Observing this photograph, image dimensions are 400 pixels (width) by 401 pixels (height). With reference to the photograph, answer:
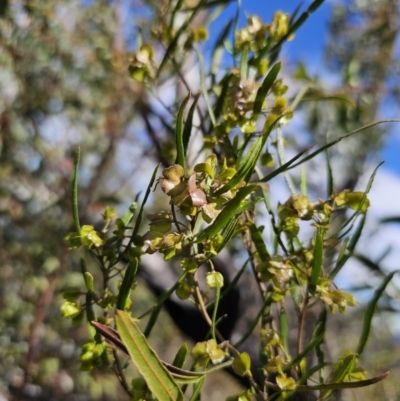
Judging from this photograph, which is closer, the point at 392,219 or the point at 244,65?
the point at 244,65

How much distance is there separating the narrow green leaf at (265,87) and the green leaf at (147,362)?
0.62 ft

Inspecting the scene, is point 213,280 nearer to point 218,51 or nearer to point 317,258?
point 317,258

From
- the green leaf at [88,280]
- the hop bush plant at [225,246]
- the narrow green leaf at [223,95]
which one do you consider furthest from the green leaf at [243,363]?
the narrow green leaf at [223,95]

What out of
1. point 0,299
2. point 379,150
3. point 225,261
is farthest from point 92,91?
point 225,261

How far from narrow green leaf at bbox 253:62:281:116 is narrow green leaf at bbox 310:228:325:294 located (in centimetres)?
11

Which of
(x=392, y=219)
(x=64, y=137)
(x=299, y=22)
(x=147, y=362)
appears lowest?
(x=147, y=362)

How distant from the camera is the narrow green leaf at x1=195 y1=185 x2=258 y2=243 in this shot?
294mm

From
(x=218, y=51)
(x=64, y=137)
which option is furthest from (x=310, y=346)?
(x=64, y=137)

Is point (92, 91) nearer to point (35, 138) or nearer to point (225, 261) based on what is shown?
point (35, 138)

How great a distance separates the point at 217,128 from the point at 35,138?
1599mm

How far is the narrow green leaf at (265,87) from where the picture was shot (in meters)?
0.34

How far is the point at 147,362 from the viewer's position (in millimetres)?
289

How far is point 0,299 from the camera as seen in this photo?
70.5 inches

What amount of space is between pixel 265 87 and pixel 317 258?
130 mm
